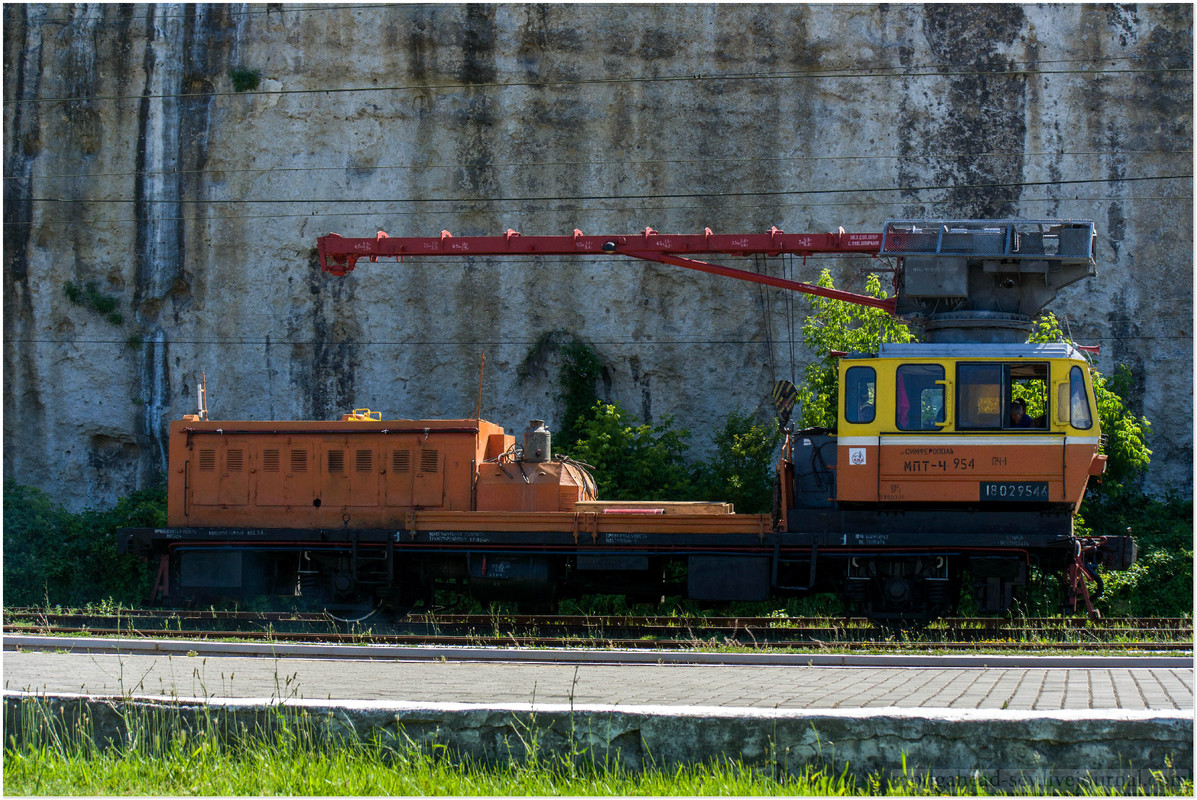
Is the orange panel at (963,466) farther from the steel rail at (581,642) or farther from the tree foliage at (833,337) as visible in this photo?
the tree foliage at (833,337)

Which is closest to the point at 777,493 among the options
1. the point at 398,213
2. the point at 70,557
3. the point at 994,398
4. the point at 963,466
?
the point at 963,466

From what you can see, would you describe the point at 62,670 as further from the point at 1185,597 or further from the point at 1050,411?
the point at 1185,597

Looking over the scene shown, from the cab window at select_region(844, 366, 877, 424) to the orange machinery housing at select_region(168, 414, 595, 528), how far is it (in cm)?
369

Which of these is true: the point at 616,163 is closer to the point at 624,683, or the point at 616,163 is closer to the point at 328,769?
the point at 624,683

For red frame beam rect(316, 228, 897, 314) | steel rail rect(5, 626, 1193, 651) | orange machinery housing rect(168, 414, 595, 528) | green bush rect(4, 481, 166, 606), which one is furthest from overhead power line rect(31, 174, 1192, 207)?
steel rail rect(5, 626, 1193, 651)

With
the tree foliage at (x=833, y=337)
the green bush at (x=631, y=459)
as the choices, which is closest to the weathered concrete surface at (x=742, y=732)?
the tree foliage at (x=833, y=337)

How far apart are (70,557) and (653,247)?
1203 cm

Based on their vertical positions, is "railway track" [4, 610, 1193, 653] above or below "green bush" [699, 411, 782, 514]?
below

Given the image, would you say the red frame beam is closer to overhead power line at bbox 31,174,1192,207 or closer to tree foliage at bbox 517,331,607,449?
tree foliage at bbox 517,331,607,449

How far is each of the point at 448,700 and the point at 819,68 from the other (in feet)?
65.8

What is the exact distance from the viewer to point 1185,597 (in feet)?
48.8

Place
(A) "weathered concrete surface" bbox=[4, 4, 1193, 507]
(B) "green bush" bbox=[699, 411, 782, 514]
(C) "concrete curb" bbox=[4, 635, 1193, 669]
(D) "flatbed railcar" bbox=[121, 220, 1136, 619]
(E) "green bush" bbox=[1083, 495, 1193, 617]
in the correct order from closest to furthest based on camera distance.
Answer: (C) "concrete curb" bbox=[4, 635, 1193, 669] → (D) "flatbed railcar" bbox=[121, 220, 1136, 619] → (E) "green bush" bbox=[1083, 495, 1193, 617] → (B) "green bush" bbox=[699, 411, 782, 514] → (A) "weathered concrete surface" bbox=[4, 4, 1193, 507]

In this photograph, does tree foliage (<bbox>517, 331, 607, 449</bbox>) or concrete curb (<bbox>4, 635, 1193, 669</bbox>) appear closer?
concrete curb (<bbox>4, 635, 1193, 669</bbox>)

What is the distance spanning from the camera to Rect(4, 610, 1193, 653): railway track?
1035 cm
